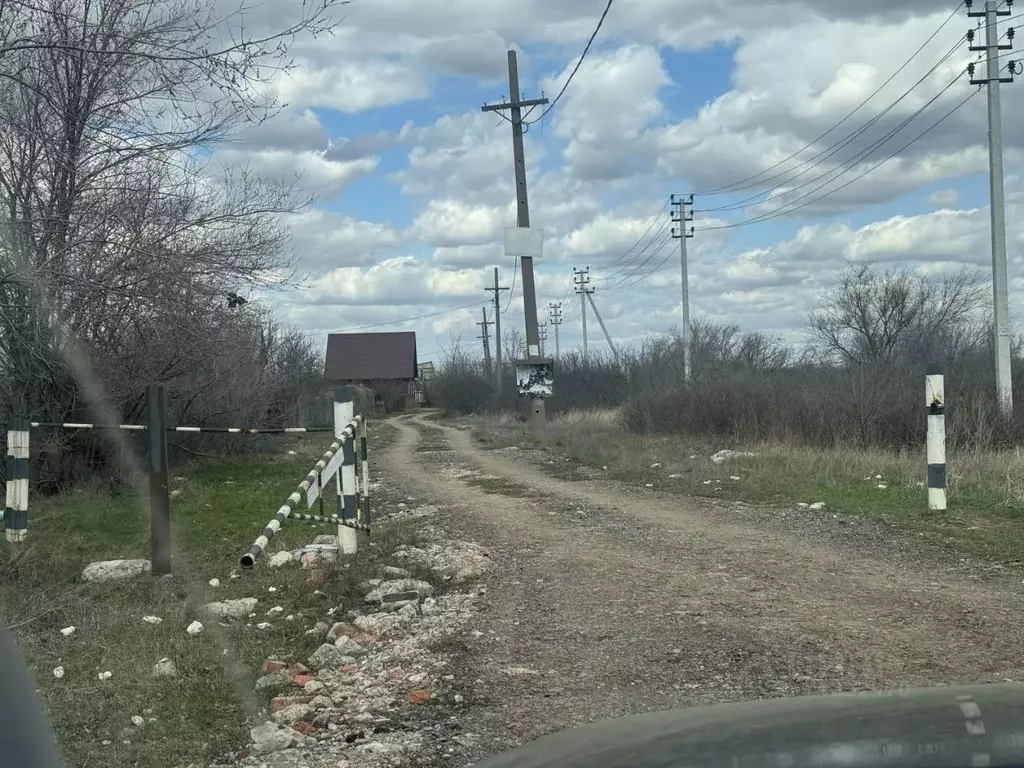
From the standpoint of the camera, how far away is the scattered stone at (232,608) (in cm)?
652

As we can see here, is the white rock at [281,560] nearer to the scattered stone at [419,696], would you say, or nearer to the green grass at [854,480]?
the scattered stone at [419,696]

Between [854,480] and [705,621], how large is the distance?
26.6ft

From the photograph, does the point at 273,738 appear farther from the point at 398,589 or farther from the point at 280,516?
the point at 398,589

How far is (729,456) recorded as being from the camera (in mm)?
18016

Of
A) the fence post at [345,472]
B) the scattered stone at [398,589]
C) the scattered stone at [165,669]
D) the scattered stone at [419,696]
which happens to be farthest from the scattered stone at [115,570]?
the scattered stone at [419,696]

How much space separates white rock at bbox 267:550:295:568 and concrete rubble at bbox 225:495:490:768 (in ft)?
3.36

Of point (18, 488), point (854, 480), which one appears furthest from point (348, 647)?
point (854, 480)

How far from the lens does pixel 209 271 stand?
11875 mm

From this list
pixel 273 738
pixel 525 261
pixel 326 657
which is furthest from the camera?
pixel 525 261

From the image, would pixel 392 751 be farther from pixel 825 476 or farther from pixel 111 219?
pixel 825 476

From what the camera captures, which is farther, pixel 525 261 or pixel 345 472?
pixel 525 261

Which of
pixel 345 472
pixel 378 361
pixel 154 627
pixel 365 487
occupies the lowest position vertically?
pixel 154 627

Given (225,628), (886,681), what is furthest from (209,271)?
(886,681)

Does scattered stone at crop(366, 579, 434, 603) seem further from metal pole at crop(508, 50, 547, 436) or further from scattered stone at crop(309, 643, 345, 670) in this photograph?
metal pole at crop(508, 50, 547, 436)
